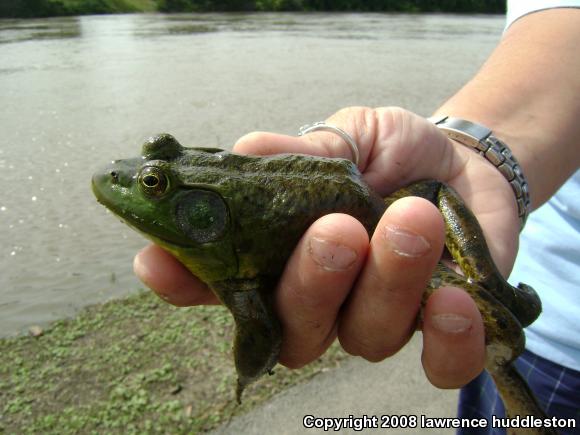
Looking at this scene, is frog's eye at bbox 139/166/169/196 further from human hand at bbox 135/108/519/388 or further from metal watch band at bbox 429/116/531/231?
metal watch band at bbox 429/116/531/231

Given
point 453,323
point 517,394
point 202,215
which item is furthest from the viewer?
point 517,394

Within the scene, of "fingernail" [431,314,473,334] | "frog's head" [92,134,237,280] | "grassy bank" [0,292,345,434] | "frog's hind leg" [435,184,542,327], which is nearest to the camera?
"fingernail" [431,314,473,334]

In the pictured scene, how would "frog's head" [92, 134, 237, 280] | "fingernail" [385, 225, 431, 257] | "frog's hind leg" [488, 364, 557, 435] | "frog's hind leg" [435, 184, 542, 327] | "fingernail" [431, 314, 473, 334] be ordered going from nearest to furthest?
"fingernail" [385, 225, 431, 257] < "fingernail" [431, 314, 473, 334] < "frog's head" [92, 134, 237, 280] < "frog's hind leg" [435, 184, 542, 327] < "frog's hind leg" [488, 364, 557, 435]

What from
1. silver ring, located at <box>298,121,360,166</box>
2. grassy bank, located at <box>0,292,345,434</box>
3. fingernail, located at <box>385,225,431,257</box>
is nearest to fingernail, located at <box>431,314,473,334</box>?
fingernail, located at <box>385,225,431,257</box>

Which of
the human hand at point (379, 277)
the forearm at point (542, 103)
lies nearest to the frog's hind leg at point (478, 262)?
the human hand at point (379, 277)

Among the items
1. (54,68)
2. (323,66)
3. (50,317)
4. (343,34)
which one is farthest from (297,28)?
(50,317)

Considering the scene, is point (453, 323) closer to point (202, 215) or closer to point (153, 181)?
point (202, 215)

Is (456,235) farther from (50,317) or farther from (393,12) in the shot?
(393,12)

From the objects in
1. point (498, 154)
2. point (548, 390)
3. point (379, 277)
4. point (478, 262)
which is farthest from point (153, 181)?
point (548, 390)

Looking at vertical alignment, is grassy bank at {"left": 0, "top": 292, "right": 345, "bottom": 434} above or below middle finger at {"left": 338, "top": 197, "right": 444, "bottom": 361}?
below
